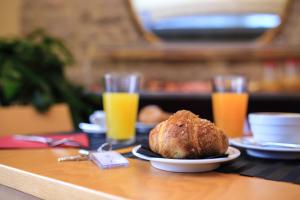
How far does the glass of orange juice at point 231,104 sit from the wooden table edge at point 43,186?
2.16ft

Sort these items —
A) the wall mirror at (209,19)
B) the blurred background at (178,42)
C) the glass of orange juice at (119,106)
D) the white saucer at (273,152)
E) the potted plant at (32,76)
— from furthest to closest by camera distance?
the wall mirror at (209,19), the blurred background at (178,42), the potted plant at (32,76), the glass of orange juice at (119,106), the white saucer at (273,152)

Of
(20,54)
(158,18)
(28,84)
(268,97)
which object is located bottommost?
(268,97)

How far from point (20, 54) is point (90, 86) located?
1.12 meters

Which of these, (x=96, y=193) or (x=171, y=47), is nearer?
(x=96, y=193)

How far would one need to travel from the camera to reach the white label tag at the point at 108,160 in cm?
66

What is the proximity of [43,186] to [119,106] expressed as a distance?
20.1 inches

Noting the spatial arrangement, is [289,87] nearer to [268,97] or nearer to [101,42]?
[268,97]

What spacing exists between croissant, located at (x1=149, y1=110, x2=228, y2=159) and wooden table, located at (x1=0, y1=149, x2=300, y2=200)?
0.04m

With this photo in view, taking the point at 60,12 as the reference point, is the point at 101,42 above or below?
below

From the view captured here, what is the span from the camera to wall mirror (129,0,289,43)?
3004 millimetres

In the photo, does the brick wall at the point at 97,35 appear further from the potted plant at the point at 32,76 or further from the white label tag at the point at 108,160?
the white label tag at the point at 108,160

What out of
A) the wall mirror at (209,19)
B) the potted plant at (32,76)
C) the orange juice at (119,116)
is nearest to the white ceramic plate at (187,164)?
the orange juice at (119,116)

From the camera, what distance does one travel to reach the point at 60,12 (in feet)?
11.8

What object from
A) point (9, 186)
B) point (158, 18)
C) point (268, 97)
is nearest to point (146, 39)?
point (158, 18)
